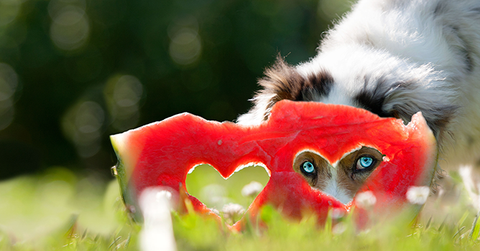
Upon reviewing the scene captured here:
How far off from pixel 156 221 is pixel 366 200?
69 cm

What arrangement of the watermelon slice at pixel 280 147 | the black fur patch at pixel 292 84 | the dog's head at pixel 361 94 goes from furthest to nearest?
the black fur patch at pixel 292 84 < the dog's head at pixel 361 94 < the watermelon slice at pixel 280 147

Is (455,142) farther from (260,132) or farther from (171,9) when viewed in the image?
(171,9)

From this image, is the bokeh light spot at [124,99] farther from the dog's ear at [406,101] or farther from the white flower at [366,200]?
the white flower at [366,200]

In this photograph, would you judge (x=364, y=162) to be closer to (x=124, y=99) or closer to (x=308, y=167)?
(x=308, y=167)

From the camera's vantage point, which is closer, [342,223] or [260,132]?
[342,223]

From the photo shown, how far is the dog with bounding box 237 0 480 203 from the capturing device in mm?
1918

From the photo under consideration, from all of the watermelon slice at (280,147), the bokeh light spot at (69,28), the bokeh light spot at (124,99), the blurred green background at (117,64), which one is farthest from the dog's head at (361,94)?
the bokeh light spot at (69,28)

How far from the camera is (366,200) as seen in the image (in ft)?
4.67

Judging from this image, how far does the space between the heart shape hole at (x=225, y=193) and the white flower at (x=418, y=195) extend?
658 millimetres

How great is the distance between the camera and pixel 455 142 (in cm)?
230

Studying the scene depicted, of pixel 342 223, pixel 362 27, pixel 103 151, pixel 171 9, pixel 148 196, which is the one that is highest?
pixel 171 9

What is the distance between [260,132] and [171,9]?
15.9 ft

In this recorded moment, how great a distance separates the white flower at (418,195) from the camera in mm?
1407

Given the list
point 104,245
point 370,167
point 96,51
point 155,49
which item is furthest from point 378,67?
point 96,51
